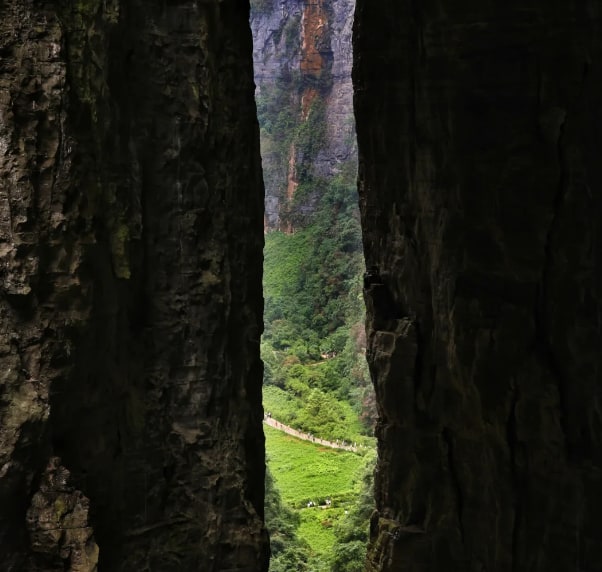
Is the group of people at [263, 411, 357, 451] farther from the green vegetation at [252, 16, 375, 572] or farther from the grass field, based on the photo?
the grass field

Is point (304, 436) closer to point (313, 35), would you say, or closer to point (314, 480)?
point (314, 480)

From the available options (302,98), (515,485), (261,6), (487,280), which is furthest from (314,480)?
(261,6)

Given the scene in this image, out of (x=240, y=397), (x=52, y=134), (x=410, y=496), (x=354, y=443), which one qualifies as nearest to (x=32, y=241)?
(x=52, y=134)

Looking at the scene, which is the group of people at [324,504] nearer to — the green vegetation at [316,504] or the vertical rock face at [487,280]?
the green vegetation at [316,504]

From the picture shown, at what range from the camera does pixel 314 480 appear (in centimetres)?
4469

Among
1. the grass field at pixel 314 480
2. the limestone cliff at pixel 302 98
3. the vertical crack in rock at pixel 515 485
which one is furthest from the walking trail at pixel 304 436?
the vertical crack in rock at pixel 515 485

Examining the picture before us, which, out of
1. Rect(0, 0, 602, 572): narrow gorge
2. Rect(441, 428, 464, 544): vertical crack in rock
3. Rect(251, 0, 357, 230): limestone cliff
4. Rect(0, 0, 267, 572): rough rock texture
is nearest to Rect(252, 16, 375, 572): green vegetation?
Rect(251, 0, 357, 230): limestone cliff

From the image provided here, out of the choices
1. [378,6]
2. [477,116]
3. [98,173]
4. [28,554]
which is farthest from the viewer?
[378,6]

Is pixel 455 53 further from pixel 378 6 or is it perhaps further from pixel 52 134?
pixel 52 134

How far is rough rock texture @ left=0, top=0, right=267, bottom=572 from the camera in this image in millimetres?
10359

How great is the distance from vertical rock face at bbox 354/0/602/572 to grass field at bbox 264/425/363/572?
1804 cm

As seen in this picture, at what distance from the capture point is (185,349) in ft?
41.1

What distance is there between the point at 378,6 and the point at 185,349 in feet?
23.5

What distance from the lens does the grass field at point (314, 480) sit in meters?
37.8
